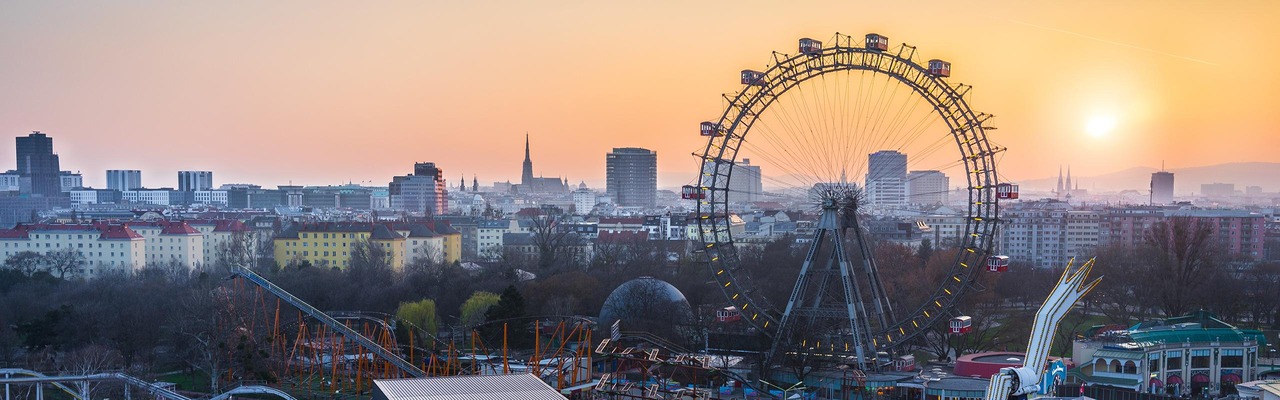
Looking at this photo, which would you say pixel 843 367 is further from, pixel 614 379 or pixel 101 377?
pixel 101 377

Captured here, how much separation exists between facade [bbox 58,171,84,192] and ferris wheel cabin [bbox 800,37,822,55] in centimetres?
14160

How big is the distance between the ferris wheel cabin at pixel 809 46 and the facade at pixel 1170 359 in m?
11.5

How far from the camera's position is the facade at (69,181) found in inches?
6247

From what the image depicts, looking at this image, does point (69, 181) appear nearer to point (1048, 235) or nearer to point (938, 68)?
point (1048, 235)

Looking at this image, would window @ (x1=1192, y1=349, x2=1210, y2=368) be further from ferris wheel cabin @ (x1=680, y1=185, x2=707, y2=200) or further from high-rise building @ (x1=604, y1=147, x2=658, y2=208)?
high-rise building @ (x1=604, y1=147, x2=658, y2=208)

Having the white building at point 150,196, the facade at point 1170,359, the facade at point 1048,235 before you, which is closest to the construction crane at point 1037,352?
the facade at point 1170,359

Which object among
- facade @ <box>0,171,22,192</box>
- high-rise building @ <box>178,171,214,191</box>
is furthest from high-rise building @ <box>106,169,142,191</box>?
facade @ <box>0,171,22,192</box>

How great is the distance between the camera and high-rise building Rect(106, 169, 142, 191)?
193625mm

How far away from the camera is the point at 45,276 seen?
54375 millimetres

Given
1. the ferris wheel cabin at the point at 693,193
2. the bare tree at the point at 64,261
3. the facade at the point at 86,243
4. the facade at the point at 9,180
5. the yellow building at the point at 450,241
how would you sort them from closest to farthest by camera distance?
the ferris wheel cabin at the point at 693,193 < the bare tree at the point at 64,261 < the facade at the point at 86,243 < the yellow building at the point at 450,241 < the facade at the point at 9,180

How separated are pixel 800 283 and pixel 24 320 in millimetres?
28584

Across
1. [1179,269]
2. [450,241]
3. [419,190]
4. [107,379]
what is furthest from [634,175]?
[107,379]

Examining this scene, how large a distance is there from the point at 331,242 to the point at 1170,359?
5685 centimetres

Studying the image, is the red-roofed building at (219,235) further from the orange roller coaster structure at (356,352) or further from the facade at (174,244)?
the orange roller coaster structure at (356,352)
